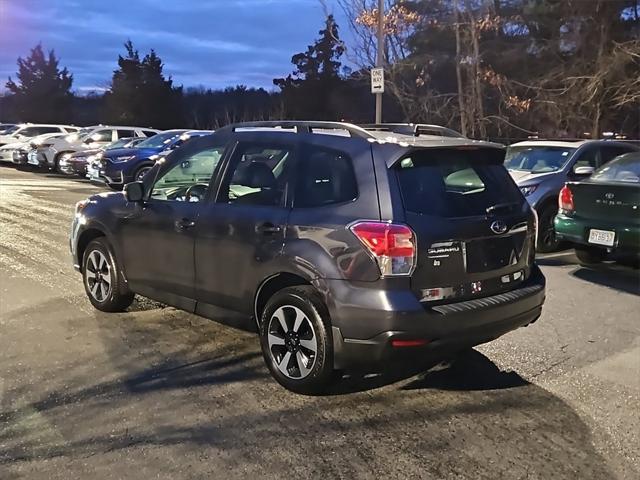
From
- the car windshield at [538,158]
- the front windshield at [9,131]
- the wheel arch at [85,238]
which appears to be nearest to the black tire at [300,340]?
the wheel arch at [85,238]

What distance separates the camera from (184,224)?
16.1 feet

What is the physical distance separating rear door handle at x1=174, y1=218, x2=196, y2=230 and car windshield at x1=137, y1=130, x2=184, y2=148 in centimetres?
1307

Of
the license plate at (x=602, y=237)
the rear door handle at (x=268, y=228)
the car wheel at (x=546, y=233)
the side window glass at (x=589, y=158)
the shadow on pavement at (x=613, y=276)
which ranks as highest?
the side window glass at (x=589, y=158)

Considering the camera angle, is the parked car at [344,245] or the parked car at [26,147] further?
the parked car at [26,147]

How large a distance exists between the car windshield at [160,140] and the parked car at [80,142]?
13.0 ft

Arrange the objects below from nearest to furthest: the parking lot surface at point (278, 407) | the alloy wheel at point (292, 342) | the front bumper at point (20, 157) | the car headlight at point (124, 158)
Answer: the parking lot surface at point (278, 407)
the alloy wheel at point (292, 342)
the car headlight at point (124, 158)
the front bumper at point (20, 157)

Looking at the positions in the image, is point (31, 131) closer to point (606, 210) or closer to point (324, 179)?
point (606, 210)

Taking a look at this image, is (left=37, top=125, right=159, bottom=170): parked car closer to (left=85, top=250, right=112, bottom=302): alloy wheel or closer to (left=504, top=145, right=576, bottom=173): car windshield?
(left=504, top=145, right=576, bottom=173): car windshield

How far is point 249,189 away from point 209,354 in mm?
1284

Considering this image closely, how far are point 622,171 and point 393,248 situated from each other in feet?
17.7

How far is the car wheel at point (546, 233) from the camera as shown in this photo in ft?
30.9

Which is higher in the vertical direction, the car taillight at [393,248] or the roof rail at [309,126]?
the roof rail at [309,126]

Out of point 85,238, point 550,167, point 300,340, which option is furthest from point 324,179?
point 550,167

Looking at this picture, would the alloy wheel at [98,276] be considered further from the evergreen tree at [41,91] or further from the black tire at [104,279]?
the evergreen tree at [41,91]
